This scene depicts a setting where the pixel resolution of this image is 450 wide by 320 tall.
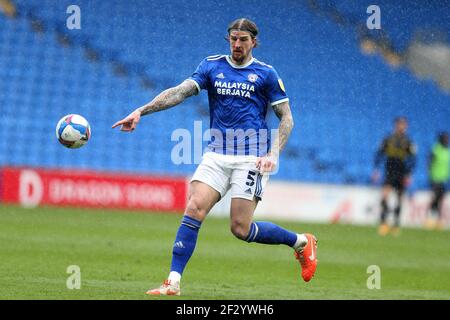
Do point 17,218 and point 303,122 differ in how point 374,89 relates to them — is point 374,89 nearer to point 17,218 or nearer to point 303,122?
point 303,122

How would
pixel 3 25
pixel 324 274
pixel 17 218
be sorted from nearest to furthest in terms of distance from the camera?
1. pixel 324 274
2. pixel 17 218
3. pixel 3 25

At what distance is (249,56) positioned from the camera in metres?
8.41

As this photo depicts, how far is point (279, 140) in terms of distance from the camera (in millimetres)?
8336

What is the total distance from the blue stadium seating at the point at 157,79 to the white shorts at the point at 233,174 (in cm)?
1295

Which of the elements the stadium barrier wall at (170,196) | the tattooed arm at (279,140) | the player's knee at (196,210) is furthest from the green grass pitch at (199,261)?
the stadium barrier wall at (170,196)

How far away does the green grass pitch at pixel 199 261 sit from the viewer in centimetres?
860

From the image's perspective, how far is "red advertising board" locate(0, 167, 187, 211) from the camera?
19.1m

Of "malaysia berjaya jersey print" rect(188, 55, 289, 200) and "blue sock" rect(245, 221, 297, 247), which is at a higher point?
"malaysia berjaya jersey print" rect(188, 55, 289, 200)

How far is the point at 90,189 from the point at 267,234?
444 inches

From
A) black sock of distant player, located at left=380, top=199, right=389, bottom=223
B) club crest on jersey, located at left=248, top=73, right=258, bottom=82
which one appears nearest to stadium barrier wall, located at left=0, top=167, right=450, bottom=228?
black sock of distant player, located at left=380, top=199, right=389, bottom=223

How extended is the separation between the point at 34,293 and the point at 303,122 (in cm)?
1550

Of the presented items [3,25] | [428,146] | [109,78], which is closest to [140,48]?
[109,78]

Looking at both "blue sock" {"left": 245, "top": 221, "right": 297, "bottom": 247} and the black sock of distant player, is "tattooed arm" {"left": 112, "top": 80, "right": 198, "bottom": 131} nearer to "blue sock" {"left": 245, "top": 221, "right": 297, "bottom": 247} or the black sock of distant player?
"blue sock" {"left": 245, "top": 221, "right": 297, "bottom": 247}

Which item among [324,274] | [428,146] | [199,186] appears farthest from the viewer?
[428,146]
